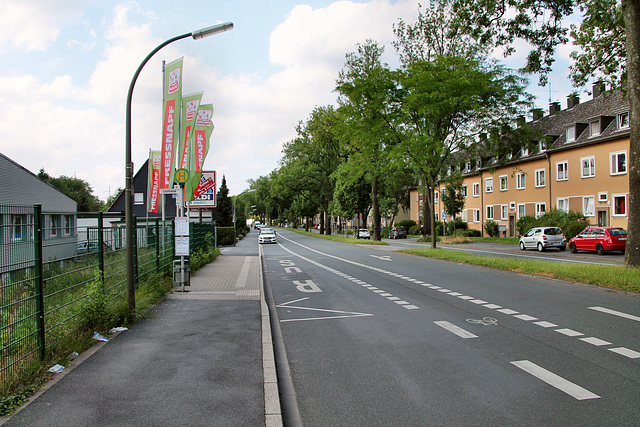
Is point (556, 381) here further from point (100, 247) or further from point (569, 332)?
point (100, 247)

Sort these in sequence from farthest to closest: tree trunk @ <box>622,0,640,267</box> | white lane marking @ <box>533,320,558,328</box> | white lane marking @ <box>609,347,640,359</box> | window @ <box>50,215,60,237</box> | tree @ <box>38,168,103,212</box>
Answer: tree @ <box>38,168,103,212</box>, tree trunk @ <box>622,0,640,267</box>, white lane marking @ <box>533,320,558,328</box>, window @ <box>50,215,60,237</box>, white lane marking @ <box>609,347,640,359</box>

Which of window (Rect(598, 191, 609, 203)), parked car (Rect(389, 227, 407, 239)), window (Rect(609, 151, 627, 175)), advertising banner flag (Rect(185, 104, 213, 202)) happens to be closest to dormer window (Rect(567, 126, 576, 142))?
window (Rect(609, 151, 627, 175))

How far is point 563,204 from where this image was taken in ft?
132

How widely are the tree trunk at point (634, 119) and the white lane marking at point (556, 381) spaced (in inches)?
397

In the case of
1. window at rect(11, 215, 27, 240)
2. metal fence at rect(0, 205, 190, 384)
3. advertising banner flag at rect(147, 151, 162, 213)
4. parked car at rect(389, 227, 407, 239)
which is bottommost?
parked car at rect(389, 227, 407, 239)

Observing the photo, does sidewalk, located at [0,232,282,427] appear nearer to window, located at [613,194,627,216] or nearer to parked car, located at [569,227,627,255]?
parked car, located at [569,227,627,255]

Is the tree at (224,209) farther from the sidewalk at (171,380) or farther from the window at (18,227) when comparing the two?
the window at (18,227)

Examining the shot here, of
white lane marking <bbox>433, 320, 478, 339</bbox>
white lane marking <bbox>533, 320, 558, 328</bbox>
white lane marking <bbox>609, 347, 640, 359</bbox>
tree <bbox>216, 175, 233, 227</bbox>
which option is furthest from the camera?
tree <bbox>216, 175, 233, 227</bbox>

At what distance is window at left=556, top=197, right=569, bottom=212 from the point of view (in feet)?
130

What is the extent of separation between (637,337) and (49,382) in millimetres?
7853

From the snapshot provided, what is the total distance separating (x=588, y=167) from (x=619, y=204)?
14.3 ft

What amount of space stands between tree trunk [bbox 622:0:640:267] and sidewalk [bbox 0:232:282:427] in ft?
36.8

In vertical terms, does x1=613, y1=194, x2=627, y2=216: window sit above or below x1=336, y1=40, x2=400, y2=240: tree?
below

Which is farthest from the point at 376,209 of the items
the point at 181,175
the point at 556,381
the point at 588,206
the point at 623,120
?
the point at 556,381
